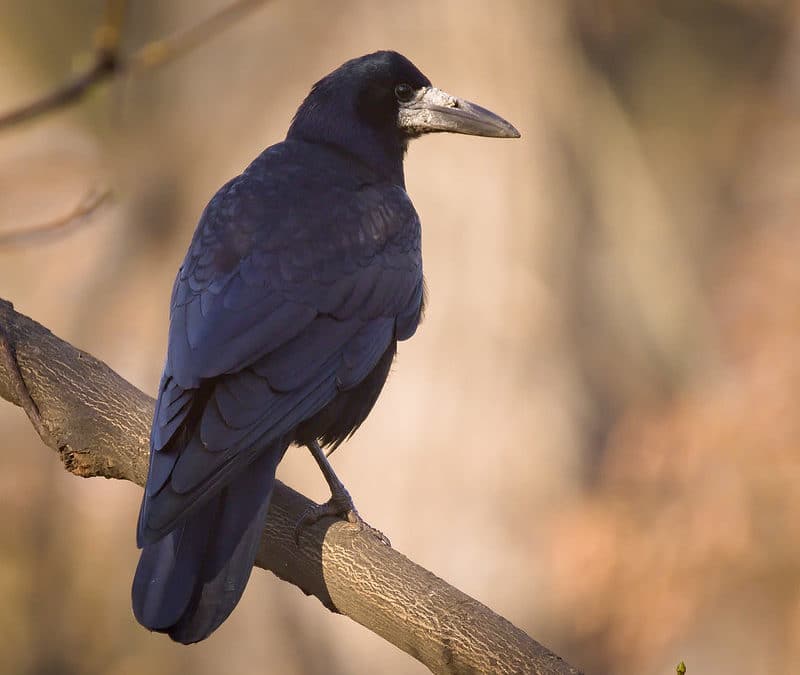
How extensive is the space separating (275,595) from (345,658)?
0.54 m

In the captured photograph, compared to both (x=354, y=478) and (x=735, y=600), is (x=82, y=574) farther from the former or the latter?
(x=735, y=600)

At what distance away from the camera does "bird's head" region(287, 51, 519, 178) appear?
447cm

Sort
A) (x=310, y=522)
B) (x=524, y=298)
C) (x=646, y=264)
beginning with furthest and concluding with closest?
(x=646, y=264) < (x=524, y=298) < (x=310, y=522)

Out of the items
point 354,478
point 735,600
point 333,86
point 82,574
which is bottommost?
point 82,574

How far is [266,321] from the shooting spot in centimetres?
362

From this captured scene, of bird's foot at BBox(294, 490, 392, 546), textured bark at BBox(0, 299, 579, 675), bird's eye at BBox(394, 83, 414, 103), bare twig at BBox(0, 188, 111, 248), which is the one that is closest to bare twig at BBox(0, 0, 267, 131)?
Answer: bare twig at BBox(0, 188, 111, 248)

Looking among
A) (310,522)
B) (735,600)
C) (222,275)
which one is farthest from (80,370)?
(735,600)

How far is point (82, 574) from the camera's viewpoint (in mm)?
8172

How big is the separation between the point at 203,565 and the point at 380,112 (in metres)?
2.00

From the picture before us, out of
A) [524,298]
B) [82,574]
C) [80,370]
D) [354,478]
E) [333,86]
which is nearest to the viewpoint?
[80,370]

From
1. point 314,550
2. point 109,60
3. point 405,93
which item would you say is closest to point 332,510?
point 314,550

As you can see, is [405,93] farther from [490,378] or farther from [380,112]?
[490,378]

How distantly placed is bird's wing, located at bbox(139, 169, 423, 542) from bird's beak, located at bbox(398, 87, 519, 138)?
293 millimetres

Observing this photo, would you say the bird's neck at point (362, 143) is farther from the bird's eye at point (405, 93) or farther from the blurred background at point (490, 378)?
the blurred background at point (490, 378)
